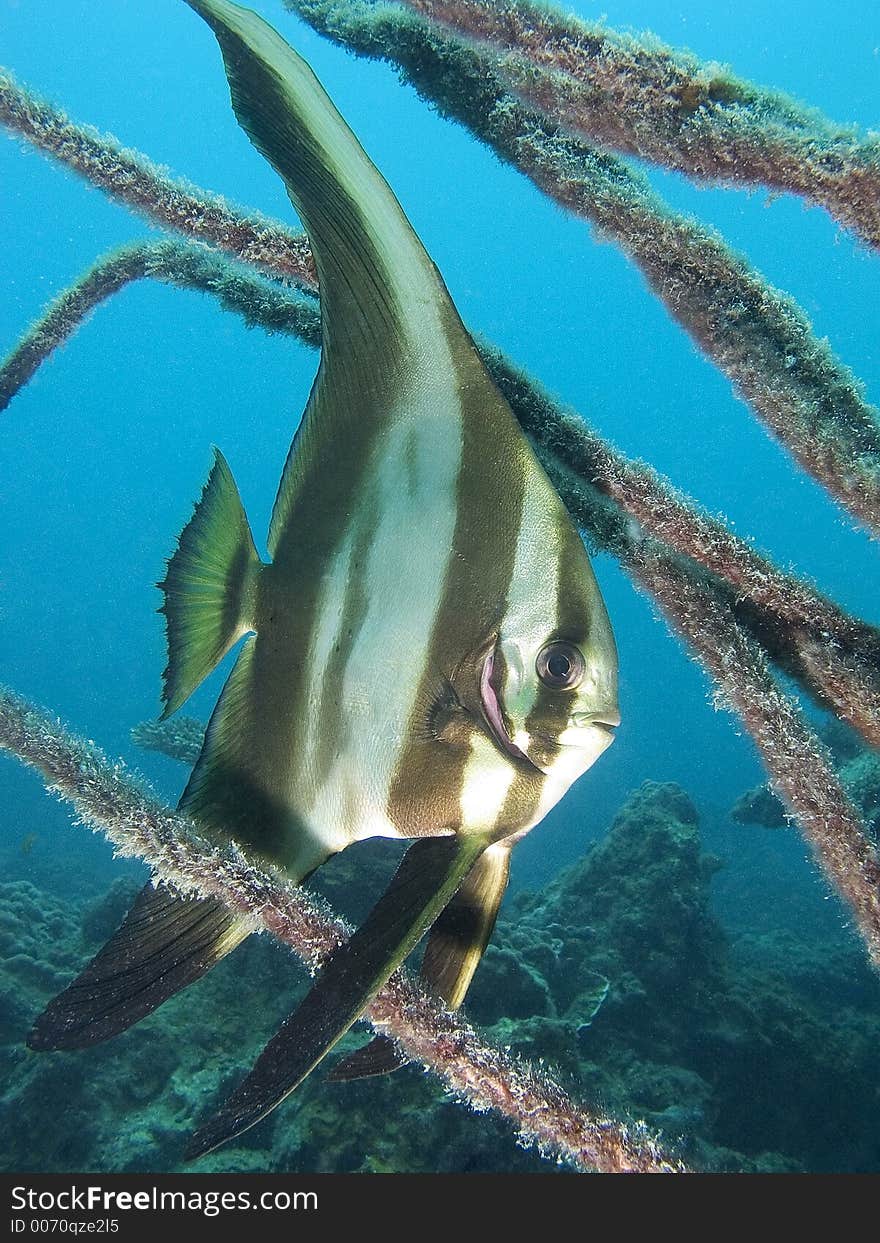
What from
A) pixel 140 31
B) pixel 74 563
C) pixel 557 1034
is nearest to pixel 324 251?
pixel 557 1034

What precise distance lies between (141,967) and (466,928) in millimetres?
495

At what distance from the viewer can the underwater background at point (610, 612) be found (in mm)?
4094

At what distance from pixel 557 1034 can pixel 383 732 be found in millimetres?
3798

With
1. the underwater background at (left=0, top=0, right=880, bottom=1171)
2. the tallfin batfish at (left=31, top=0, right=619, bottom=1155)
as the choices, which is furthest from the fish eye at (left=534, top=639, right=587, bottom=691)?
the underwater background at (left=0, top=0, right=880, bottom=1171)

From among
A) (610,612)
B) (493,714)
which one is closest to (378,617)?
(493,714)

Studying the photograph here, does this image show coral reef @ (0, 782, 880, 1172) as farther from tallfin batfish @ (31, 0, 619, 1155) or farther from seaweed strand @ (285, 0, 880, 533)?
seaweed strand @ (285, 0, 880, 533)

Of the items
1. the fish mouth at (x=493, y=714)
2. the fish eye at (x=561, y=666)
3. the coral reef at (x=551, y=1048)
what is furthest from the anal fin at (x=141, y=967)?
the coral reef at (x=551, y=1048)

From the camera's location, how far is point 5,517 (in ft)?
242

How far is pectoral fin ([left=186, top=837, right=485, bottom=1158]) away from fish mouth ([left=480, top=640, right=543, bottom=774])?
0.17 metres

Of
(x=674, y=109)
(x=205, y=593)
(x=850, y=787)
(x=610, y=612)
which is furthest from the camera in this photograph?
(x=610, y=612)

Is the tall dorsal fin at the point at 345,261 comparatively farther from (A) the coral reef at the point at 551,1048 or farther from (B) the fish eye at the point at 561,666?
(A) the coral reef at the point at 551,1048

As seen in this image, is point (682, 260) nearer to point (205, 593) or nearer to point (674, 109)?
point (674, 109)

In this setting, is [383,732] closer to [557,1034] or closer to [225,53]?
[225,53]

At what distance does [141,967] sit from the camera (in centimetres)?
97
